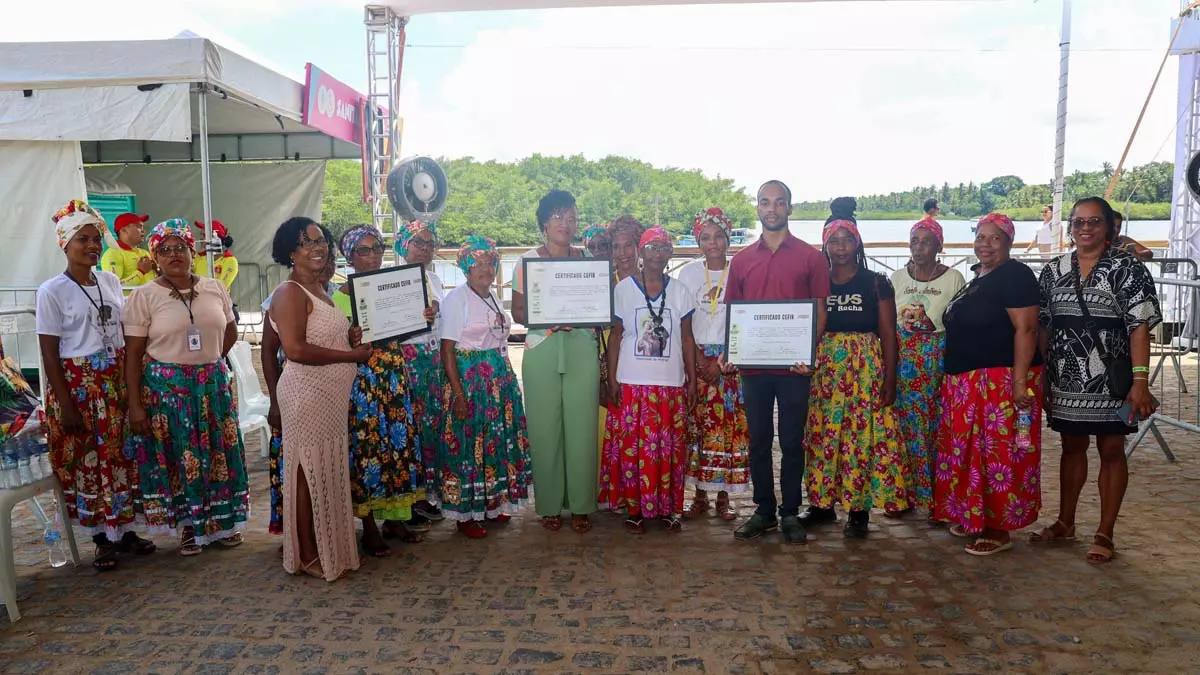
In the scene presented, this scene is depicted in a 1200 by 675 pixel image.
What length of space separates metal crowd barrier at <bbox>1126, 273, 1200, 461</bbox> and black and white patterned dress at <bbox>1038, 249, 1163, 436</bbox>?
1.96 meters

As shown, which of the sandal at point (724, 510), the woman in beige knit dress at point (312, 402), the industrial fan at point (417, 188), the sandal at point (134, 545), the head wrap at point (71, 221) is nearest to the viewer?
the woman in beige knit dress at point (312, 402)

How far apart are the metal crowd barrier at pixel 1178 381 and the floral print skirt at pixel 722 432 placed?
3.16 meters

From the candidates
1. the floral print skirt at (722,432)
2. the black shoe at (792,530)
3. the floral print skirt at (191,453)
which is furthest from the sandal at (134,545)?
the black shoe at (792,530)

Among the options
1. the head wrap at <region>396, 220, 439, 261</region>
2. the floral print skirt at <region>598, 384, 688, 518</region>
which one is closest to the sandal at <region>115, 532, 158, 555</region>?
the head wrap at <region>396, 220, 439, 261</region>

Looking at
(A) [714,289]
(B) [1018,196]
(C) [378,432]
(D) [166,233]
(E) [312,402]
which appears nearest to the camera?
(E) [312,402]

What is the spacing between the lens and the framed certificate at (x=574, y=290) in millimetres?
4551

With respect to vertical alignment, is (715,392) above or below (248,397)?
above

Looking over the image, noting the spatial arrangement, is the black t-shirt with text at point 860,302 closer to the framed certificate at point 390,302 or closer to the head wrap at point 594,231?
the head wrap at point 594,231

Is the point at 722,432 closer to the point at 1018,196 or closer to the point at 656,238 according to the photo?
the point at 656,238

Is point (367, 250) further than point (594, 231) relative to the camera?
No

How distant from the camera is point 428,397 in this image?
4.77 meters

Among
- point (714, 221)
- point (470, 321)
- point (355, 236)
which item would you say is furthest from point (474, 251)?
point (714, 221)

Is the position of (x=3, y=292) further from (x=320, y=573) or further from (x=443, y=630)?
(x=443, y=630)

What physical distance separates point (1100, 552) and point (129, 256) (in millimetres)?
8852
